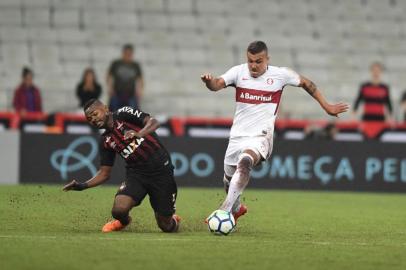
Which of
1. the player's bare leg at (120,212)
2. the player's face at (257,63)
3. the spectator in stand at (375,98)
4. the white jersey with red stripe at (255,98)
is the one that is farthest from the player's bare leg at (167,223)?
the spectator in stand at (375,98)

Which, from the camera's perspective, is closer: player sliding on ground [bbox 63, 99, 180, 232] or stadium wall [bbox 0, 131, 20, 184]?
player sliding on ground [bbox 63, 99, 180, 232]

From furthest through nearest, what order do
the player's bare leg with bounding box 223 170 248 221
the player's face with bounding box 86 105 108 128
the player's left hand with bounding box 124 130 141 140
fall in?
1. the player's bare leg with bounding box 223 170 248 221
2. the player's face with bounding box 86 105 108 128
3. the player's left hand with bounding box 124 130 141 140

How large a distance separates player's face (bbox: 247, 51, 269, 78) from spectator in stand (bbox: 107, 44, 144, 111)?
8380mm

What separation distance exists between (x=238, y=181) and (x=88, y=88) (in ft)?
30.0

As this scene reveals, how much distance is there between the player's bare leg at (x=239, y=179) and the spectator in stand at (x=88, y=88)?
8.81 m

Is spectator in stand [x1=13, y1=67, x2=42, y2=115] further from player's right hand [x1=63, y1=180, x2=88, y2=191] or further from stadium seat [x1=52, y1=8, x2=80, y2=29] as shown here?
player's right hand [x1=63, y1=180, x2=88, y2=191]

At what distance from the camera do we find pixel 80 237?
31.6 ft

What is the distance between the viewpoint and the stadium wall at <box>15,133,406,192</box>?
57.2 feet

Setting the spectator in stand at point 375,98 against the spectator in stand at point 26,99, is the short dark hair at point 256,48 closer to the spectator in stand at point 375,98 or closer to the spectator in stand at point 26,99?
the spectator in stand at point 375,98

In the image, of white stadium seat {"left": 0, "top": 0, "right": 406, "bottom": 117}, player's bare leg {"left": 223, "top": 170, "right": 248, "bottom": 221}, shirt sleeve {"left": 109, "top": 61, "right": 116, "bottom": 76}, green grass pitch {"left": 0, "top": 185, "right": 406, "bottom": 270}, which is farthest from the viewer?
white stadium seat {"left": 0, "top": 0, "right": 406, "bottom": 117}

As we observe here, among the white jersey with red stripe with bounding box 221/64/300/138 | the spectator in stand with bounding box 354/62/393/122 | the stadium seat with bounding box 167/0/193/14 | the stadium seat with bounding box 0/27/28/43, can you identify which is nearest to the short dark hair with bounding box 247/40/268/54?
the white jersey with red stripe with bounding box 221/64/300/138

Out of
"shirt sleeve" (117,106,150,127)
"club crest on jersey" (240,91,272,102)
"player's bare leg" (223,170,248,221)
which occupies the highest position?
"club crest on jersey" (240,91,272,102)

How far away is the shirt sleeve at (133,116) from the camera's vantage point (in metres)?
10.3

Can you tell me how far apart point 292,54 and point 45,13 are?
16.6 ft
